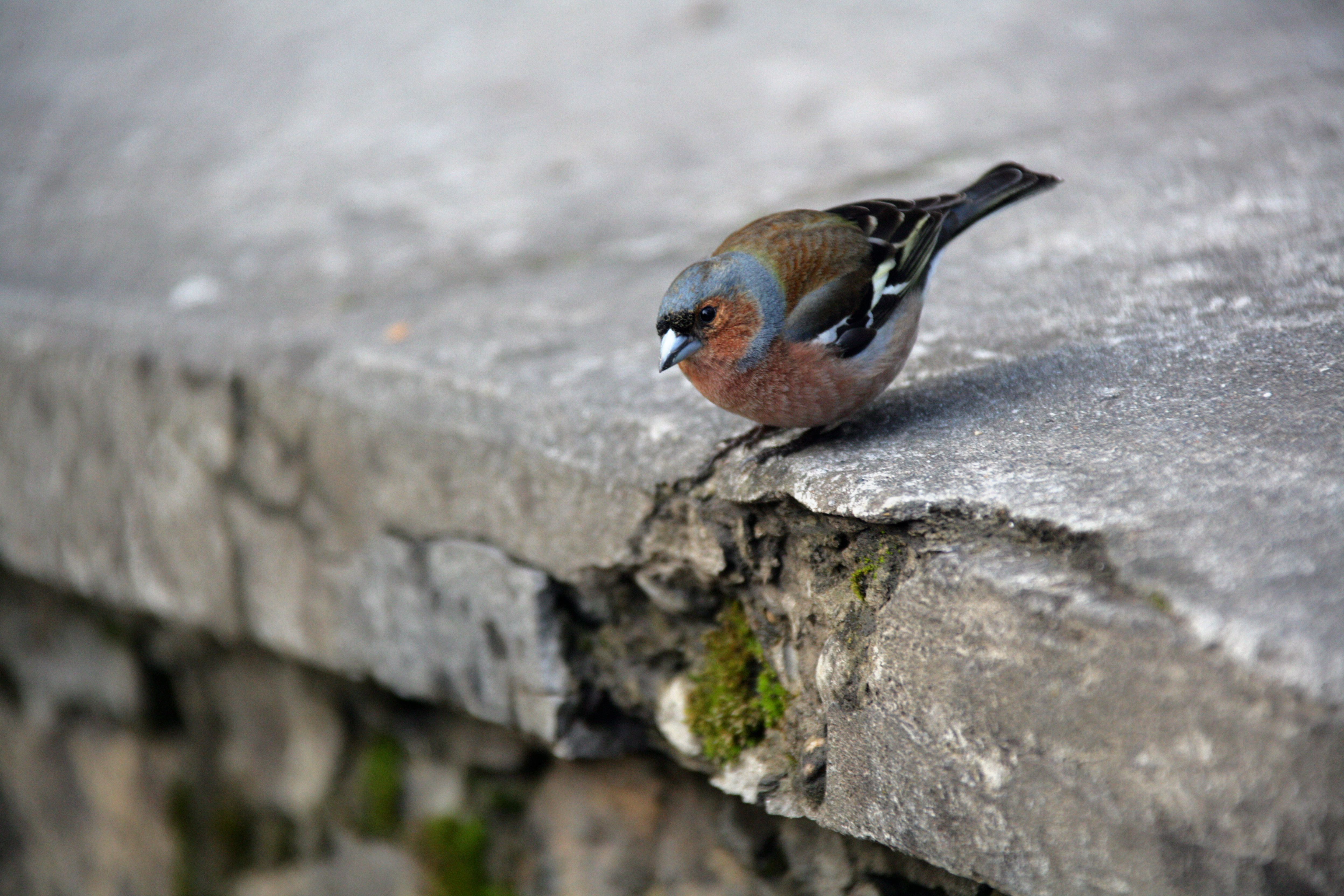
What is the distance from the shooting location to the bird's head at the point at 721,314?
6.91 ft

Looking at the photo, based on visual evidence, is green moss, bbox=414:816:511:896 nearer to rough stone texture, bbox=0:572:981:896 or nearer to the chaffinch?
rough stone texture, bbox=0:572:981:896

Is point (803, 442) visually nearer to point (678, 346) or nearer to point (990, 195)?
point (678, 346)

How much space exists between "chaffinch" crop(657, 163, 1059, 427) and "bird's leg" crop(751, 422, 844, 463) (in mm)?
44

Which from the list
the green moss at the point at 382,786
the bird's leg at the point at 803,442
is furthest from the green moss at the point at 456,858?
the bird's leg at the point at 803,442

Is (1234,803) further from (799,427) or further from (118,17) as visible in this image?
(118,17)

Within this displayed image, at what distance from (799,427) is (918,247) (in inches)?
17.8

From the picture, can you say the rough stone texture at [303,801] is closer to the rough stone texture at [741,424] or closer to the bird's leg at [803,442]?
the rough stone texture at [741,424]

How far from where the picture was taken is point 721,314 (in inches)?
83.7

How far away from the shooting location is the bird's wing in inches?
83.0

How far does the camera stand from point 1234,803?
1.38 meters

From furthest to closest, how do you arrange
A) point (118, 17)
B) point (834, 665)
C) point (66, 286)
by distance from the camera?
point (118, 17), point (66, 286), point (834, 665)

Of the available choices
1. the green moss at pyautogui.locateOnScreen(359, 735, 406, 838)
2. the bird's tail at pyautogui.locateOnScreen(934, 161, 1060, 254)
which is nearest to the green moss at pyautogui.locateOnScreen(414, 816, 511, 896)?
the green moss at pyautogui.locateOnScreen(359, 735, 406, 838)

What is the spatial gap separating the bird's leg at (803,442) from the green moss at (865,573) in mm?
300

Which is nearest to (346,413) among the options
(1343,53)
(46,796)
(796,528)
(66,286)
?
(796,528)
